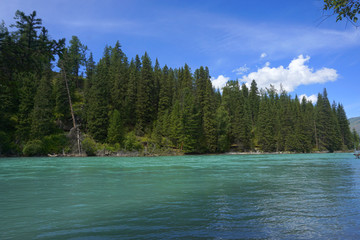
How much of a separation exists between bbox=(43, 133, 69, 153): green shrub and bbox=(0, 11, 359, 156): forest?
0.52 feet

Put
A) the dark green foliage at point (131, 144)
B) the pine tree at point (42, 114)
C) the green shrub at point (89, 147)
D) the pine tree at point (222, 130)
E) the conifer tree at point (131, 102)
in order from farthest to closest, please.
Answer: the pine tree at point (222, 130) → the conifer tree at point (131, 102) → the dark green foliage at point (131, 144) → the green shrub at point (89, 147) → the pine tree at point (42, 114)

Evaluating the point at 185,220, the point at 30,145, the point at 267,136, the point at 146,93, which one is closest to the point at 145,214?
the point at 185,220

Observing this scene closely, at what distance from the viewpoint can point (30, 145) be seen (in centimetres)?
3853

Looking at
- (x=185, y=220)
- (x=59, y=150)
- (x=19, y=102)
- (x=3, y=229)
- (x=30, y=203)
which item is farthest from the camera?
(x=19, y=102)

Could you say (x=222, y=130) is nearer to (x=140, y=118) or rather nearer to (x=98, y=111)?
(x=140, y=118)

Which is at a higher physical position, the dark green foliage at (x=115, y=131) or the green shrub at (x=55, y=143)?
the dark green foliage at (x=115, y=131)

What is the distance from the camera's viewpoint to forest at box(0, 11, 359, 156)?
4288 centimetres

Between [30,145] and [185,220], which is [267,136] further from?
[185,220]

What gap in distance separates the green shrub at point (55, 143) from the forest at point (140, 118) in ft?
0.52

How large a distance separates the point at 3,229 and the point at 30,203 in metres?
2.53

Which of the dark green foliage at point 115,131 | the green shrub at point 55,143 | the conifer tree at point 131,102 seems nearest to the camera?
the green shrub at point 55,143

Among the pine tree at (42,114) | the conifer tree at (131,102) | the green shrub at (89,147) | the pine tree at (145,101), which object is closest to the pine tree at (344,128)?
the pine tree at (145,101)

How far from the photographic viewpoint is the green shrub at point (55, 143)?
41.2 metres

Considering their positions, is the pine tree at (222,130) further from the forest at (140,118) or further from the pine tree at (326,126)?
the pine tree at (326,126)
